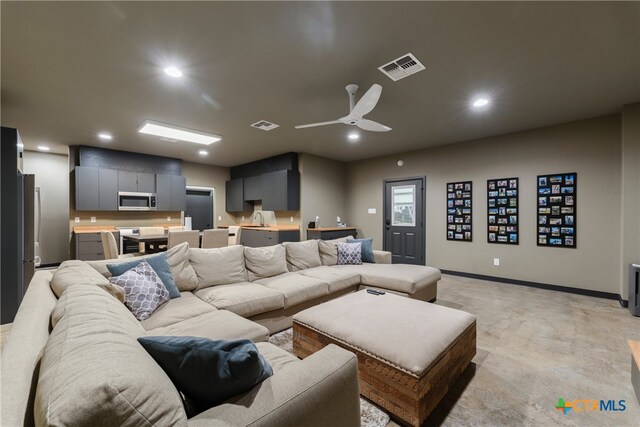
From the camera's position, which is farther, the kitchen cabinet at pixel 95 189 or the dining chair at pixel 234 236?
the kitchen cabinet at pixel 95 189

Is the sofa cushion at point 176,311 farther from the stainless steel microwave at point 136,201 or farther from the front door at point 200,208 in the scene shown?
the front door at point 200,208

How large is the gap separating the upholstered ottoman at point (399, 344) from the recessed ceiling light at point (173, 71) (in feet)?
8.29

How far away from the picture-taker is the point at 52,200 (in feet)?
19.9

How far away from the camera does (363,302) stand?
240 cm

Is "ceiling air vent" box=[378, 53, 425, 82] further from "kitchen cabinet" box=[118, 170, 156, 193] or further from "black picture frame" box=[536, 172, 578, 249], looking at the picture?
"kitchen cabinet" box=[118, 170, 156, 193]

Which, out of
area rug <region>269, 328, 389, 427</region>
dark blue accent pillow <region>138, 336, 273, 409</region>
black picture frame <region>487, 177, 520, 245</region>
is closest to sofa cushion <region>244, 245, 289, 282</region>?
area rug <region>269, 328, 389, 427</region>

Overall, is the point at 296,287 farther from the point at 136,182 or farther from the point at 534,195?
the point at 136,182

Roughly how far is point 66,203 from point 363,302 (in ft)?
23.7

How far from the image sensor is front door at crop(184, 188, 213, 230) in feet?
24.7

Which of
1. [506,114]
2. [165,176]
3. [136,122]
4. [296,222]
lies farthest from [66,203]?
[506,114]

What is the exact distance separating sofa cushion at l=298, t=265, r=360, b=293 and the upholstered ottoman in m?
0.82

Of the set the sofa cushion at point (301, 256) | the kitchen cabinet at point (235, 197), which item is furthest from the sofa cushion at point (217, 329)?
the kitchen cabinet at point (235, 197)

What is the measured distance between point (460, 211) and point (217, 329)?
488 cm

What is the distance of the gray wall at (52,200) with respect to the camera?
589 centimetres
